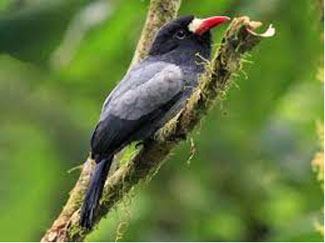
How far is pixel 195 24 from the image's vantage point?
3863 millimetres

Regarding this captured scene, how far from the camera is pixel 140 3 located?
3986 millimetres

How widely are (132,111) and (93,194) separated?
331 millimetres

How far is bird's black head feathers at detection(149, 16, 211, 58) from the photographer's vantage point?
3.87 metres

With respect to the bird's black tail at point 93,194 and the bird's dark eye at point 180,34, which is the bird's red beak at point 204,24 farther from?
the bird's black tail at point 93,194

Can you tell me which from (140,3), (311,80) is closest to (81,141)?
(311,80)

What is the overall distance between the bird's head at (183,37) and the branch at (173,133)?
0.47 metres

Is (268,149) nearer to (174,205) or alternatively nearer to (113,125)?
(174,205)

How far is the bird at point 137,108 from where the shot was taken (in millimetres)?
3459

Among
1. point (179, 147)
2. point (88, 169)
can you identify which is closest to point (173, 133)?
point (88, 169)

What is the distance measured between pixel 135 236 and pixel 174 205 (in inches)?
25.0

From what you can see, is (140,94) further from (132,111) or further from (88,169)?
(88,169)

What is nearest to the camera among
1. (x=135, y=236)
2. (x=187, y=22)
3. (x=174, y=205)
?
(x=187, y=22)

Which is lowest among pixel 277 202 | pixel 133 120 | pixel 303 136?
pixel 277 202

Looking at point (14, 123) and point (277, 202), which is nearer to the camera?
point (14, 123)
